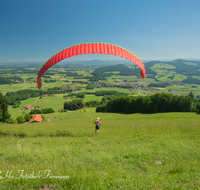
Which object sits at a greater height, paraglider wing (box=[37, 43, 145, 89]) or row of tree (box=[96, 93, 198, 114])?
paraglider wing (box=[37, 43, 145, 89])

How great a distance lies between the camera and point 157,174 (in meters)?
5.01

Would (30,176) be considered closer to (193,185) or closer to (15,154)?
(15,154)

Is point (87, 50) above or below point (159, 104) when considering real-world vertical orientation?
above

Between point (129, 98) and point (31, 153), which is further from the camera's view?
point (129, 98)

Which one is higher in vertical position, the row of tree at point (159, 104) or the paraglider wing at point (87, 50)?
the paraglider wing at point (87, 50)

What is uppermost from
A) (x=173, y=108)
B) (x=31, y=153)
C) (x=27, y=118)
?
(x=31, y=153)

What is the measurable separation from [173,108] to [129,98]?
1504 centimetres

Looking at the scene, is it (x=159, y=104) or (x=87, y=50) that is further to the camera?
(x=159, y=104)

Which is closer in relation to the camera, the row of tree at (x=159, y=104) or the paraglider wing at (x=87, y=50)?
the paraglider wing at (x=87, y=50)

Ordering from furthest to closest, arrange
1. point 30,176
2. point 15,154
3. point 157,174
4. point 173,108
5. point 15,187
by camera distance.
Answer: point 173,108, point 15,154, point 157,174, point 30,176, point 15,187

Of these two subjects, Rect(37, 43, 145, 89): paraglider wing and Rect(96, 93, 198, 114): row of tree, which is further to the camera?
Rect(96, 93, 198, 114): row of tree

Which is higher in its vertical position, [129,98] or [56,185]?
[56,185]

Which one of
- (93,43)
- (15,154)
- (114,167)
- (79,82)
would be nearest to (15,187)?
(15,154)

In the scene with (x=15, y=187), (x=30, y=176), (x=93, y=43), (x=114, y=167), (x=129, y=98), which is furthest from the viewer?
(x=129, y=98)
